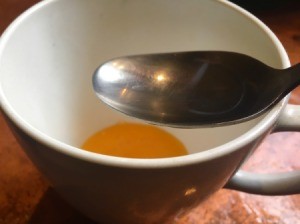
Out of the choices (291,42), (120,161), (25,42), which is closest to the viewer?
(120,161)

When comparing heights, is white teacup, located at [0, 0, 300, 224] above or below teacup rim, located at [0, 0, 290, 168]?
below

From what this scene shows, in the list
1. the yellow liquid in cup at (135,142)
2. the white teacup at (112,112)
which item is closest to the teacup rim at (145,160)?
the white teacup at (112,112)

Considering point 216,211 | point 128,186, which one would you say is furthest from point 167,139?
point 128,186

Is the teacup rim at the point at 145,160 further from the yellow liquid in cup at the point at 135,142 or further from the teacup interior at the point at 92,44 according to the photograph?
the yellow liquid in cup at the point at 135,142

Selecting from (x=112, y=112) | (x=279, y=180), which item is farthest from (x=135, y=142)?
(x=279, y=180)

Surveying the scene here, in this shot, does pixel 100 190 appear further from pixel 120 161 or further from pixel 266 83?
pixel 266 83

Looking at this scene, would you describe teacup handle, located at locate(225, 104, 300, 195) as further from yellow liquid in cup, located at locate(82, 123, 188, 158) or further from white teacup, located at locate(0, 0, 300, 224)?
yellow liquid in cup, located at locate(82, 123, 188, 158)

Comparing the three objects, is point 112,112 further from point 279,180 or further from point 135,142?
point 279,180

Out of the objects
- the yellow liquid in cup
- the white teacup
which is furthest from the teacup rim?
the yellow liquid in cup

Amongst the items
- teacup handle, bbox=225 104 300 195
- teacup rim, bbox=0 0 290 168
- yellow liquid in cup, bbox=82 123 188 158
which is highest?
teacup rim, bbox=0 0 290 168
